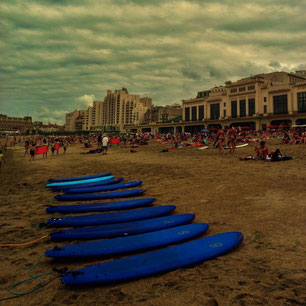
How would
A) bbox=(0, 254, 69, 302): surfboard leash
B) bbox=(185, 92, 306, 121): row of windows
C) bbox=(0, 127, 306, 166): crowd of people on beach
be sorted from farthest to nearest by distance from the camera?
bbox=(185, 92, 306, 121): row of windows
bbox=(0, 127, 306, 166): crowd of people on beach
bbox=(0, 254, 69, 302): surfboard leash

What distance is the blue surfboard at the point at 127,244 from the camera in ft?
9.96

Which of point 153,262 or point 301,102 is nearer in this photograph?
point 153,262

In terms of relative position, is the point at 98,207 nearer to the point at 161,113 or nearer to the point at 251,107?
the point at 251,107

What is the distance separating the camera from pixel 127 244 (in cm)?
322

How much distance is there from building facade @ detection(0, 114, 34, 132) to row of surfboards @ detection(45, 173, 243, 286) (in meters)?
172

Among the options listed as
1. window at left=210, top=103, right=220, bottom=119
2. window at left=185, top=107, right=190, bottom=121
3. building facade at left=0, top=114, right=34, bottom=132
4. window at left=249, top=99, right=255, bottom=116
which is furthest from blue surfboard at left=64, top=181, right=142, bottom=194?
building facade at left=0, top=114, right=34, bottom=132

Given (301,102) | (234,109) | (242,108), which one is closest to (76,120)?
(234,109)

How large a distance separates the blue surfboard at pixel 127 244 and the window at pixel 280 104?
198 feet

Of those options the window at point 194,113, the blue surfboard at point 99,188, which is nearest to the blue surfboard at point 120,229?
the blue surfboard at point 99,188

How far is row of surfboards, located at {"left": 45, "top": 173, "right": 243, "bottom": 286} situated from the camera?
2.61 meters

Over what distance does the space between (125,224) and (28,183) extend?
6782mm

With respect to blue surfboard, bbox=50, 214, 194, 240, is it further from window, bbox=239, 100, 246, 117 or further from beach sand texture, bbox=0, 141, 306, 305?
window, bbox=239, 100, 246, 117

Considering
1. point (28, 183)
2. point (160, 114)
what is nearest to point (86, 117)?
point (160, 114)

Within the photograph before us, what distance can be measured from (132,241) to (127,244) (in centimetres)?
11
